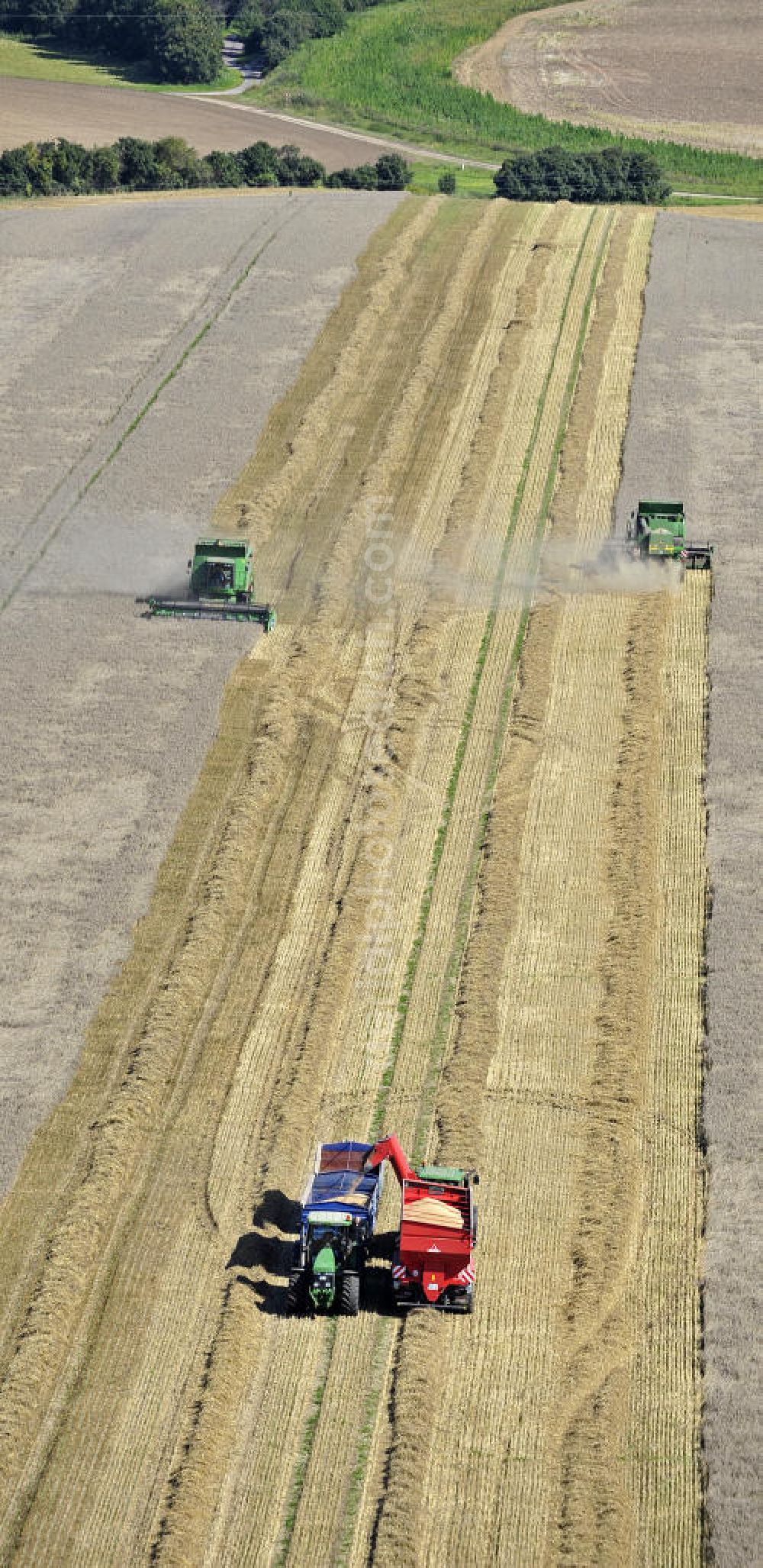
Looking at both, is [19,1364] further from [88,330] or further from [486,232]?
[486,232]

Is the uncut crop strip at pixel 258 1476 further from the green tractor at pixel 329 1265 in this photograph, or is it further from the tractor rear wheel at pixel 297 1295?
the green tractor at pixel 329 1265

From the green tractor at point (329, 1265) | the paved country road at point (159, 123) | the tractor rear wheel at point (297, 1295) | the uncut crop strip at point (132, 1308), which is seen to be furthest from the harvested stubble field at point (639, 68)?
the tractor rear wheel at point (297, 1295)

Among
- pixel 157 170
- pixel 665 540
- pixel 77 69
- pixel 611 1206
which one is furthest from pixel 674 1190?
pixel 77 69

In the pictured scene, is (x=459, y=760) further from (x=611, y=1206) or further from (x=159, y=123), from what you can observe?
(x=159, y=123)

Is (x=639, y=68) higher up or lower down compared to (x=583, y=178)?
higher up

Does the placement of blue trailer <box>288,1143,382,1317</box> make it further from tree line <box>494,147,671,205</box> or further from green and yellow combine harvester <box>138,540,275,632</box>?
tree line <box>494,147,671,205</box>

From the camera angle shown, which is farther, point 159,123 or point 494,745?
point 159,123
